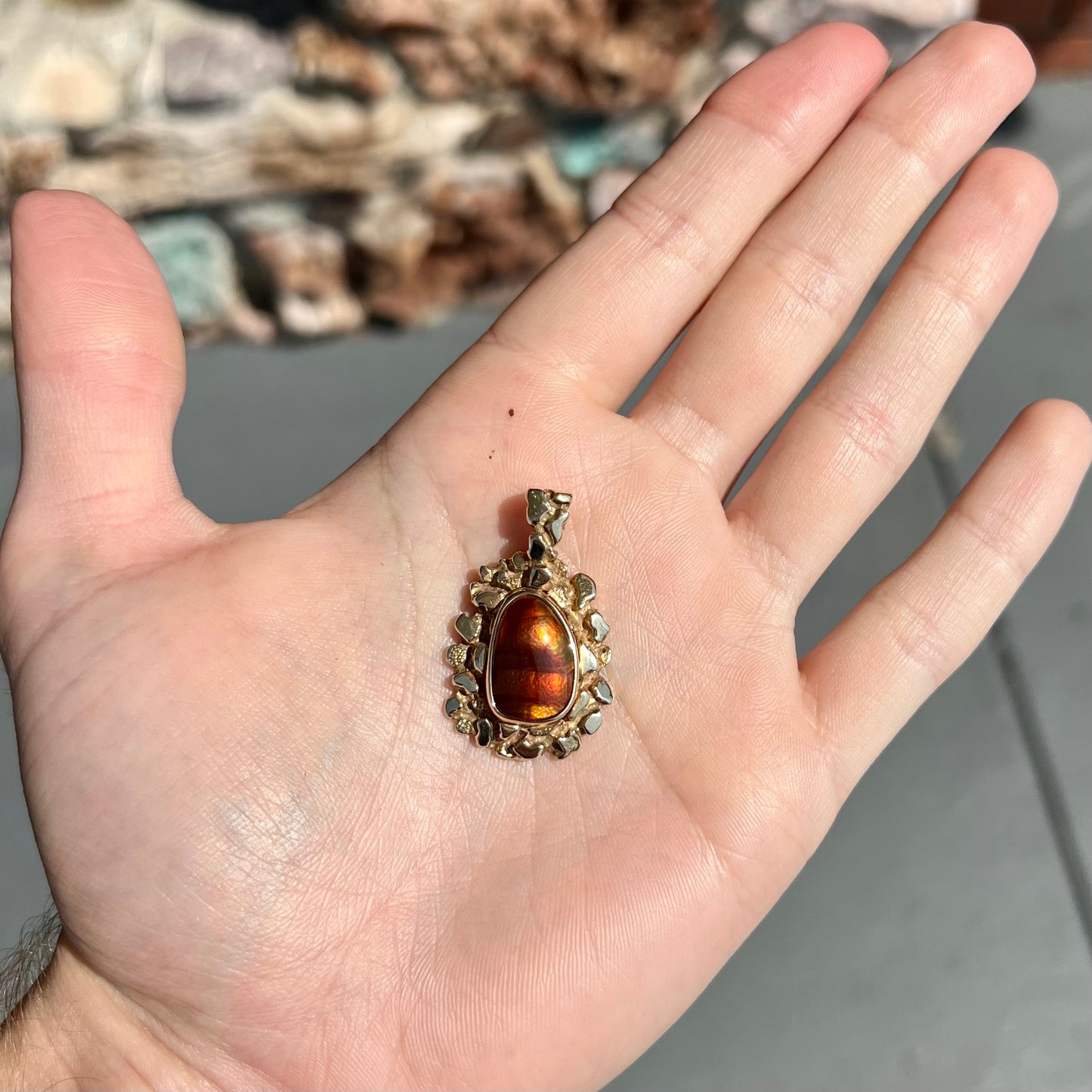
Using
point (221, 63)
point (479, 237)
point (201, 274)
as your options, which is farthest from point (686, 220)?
point (201, 274)

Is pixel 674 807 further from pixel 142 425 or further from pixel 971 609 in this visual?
pixel 142 425

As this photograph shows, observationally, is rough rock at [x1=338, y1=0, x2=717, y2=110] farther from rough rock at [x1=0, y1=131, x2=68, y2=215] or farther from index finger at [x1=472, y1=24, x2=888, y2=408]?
index finger at [x1=472, y1=24, x2=888, y2=408]

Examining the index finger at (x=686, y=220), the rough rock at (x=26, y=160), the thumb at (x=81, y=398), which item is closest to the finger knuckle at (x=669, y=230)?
the index finger at (x=686, y=220)

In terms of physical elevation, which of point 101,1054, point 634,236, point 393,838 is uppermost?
point 634,236

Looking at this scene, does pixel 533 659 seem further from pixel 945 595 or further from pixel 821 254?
pixel 821 254

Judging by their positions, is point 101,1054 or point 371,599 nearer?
point 101,1054

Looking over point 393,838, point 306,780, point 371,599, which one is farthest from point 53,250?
point 393,838
